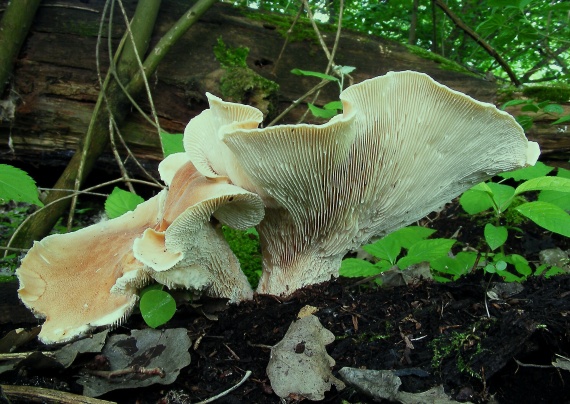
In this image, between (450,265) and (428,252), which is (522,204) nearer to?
(450,265)

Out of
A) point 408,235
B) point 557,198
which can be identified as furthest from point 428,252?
point 557,198

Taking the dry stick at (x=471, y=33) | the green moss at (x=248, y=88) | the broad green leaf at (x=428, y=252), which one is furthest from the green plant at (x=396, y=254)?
the dry stick at (x=471, y=33)

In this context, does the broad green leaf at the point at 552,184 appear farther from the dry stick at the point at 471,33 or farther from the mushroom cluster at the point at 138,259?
the dry stick at the point at 471,33

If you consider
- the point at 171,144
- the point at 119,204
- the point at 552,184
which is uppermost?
the point at 552,184

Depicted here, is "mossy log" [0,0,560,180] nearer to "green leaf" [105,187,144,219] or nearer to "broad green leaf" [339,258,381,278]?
"green leaf" [105,187,144,219]

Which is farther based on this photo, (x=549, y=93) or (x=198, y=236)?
(x=549, y=93)

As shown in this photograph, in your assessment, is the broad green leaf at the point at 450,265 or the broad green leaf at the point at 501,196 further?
the broad green leaf at the point at 450,265

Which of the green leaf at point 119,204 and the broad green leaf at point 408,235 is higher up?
the broad green leaf at point 408,235
